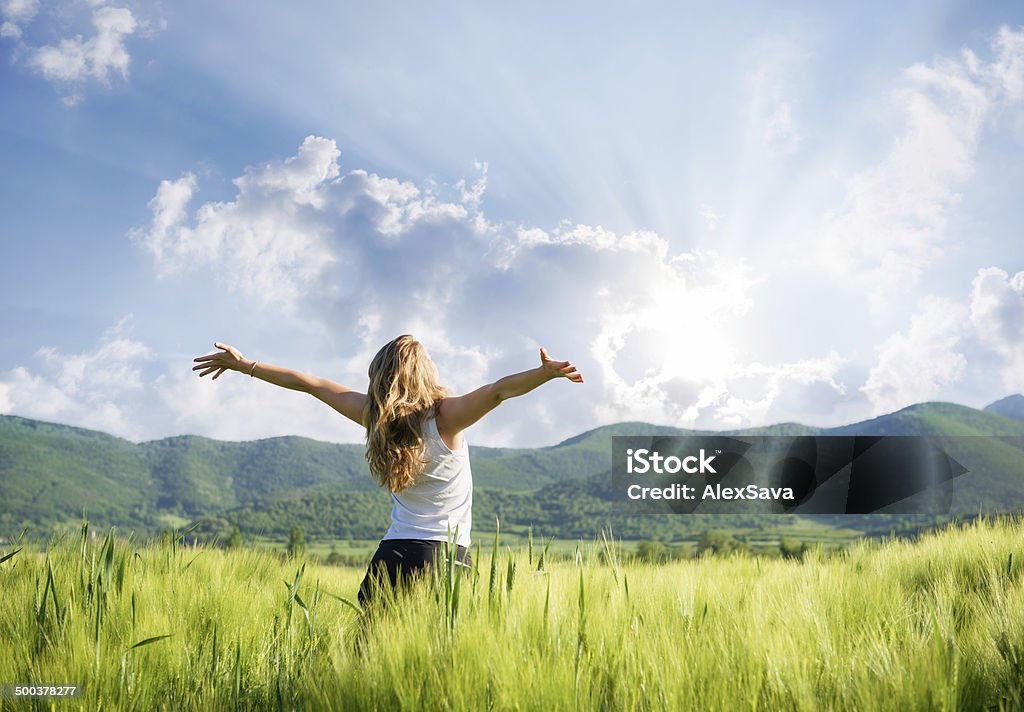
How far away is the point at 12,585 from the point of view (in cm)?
460

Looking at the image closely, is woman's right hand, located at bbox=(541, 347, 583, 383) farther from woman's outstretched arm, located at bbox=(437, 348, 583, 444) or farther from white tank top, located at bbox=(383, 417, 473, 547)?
white tank top, located at bbox=(383, 417, 473, 547)

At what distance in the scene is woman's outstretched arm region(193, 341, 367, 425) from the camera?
438 cm

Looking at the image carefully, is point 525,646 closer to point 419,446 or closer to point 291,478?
point 419,446

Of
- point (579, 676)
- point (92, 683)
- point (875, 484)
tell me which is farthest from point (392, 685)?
point (875, 484)

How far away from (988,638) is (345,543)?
4045 inches

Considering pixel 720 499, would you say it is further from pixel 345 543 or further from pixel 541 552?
pixel 345 543

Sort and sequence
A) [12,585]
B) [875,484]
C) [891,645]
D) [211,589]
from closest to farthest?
[891,645], [211,589], [12,585], [875,484]

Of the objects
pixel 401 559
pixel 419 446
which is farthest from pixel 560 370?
pixel 401 559

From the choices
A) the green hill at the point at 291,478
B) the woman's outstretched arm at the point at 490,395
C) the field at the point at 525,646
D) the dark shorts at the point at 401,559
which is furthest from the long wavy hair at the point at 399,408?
the green hill at the point at 291,478

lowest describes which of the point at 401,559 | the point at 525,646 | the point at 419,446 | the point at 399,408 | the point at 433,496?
the point at 525,646

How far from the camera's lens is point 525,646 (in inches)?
95.6

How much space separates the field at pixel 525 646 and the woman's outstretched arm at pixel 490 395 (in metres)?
0.73

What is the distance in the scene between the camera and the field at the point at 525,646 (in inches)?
86.7

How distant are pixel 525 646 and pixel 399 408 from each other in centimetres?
175
